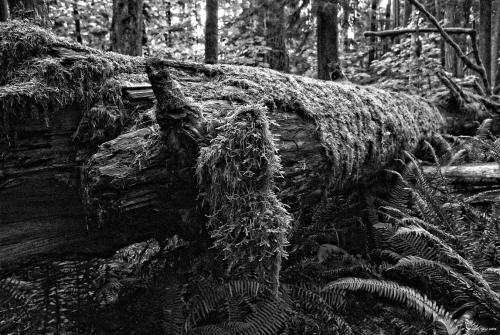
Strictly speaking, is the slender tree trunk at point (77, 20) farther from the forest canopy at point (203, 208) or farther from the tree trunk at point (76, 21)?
the forest canopy at point (203, 208)

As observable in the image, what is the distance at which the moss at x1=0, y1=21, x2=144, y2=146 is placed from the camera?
1.75 meters

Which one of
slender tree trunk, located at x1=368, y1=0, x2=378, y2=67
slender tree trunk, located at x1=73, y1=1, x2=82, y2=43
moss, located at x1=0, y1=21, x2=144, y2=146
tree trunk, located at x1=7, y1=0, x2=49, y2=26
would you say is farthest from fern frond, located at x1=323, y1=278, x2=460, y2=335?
slender tree trunk, located at x1=368, y1=0, x2=378, y2=67

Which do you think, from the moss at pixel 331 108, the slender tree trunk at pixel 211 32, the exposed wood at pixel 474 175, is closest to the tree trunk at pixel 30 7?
the moss at pixel 331 108

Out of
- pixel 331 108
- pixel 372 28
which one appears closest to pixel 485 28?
pixel 372 28

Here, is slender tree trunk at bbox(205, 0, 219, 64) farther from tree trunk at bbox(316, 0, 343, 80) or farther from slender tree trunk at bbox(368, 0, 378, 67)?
slender tree trunk at bbox(368, 0, 378, 67)

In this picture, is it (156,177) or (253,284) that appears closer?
(156,177)

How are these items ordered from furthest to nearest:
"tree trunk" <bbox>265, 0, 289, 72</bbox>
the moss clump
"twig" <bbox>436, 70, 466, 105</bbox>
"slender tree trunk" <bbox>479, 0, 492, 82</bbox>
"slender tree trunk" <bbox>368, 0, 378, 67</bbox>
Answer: "slender tree trunk" <bbox>368, 0, 378, 67</bbox> < "slender tree trunk" <bbox>479, 0, 492, 82</bbox> < "tree trunk" <bbox>265, 0, 289, 72</bbox> < "twig" <bbox>436, 70, 466, 105</bbox> < the moss clump

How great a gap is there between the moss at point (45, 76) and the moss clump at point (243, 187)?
805 millimetres

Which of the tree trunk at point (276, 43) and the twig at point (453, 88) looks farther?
the tree trunk at point (276, 43)

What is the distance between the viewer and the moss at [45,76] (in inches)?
69.1

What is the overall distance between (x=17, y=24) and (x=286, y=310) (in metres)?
2.51

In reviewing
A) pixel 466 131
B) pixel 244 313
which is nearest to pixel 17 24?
pixel 244 313

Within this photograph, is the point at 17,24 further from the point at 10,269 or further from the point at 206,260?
the point at 206,260

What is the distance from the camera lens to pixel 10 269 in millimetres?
1832
